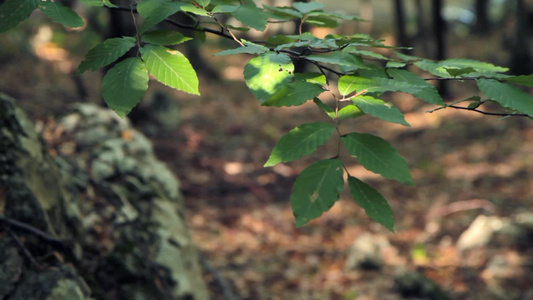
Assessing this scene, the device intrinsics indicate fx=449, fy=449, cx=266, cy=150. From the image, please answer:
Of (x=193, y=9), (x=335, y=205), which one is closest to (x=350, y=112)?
(x=193, y=9)

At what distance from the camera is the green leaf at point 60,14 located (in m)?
1.27

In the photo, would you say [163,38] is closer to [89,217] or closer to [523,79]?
[523,79]

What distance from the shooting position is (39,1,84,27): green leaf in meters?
1.27

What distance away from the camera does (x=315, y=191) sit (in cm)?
115

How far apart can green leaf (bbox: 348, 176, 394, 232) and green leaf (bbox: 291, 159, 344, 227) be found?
64 mm

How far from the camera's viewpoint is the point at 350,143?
3.94ft

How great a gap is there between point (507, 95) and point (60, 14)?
129 centimetres

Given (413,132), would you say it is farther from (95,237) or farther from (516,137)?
(95,237)

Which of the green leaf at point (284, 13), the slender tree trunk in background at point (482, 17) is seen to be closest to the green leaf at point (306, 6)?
the green leaf at point (284, 13)

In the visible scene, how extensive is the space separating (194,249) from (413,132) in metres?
7.17

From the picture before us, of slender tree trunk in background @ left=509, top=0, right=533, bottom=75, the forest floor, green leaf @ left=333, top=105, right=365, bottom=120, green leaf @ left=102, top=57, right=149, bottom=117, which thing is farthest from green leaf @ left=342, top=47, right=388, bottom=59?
slender tree trunk in background @ left=509, top=0, right=533, bottom=75

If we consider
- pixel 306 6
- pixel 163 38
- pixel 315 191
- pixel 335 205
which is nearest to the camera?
pixel 315 191

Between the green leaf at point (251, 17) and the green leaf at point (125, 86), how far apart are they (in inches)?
13.7

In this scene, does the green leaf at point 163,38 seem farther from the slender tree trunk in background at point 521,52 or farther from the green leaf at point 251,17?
the slender tree trunk in background at point 521,52
